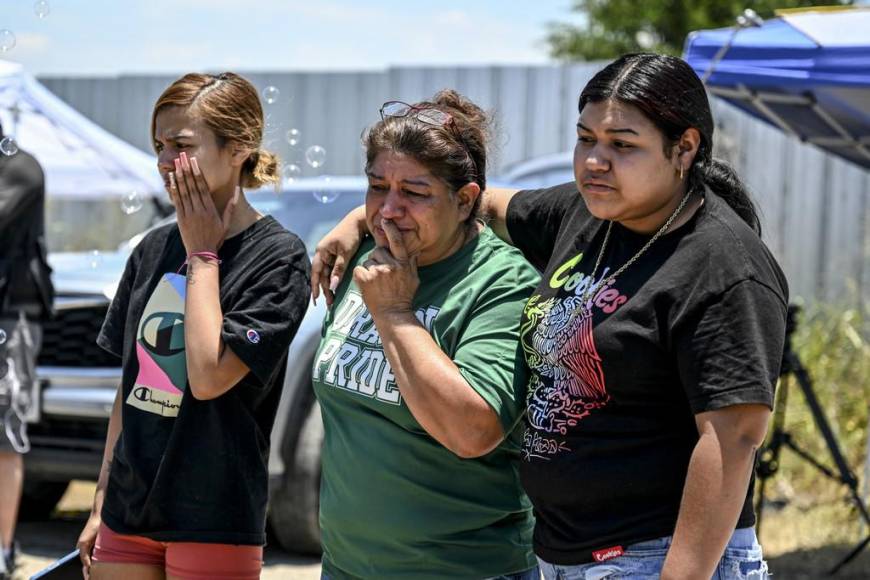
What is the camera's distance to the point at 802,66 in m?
4.91

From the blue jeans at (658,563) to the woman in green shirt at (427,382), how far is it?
0.32 metres

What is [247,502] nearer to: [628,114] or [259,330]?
[259,330]

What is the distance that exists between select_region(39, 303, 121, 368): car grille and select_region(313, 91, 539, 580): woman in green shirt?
3.48 metres

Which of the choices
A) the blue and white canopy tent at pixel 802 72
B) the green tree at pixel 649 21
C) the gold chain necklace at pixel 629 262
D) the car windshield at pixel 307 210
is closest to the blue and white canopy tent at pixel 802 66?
the blue and white canopy tent at pixel 802 72

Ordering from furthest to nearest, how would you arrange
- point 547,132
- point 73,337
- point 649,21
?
point 649,21 → point 547,132 → point 73,337

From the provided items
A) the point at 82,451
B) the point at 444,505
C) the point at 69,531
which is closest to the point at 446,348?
the point at 444,505

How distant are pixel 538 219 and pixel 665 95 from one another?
625mm

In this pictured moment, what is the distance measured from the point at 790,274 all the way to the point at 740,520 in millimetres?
7493

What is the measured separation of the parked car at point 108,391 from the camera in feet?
16.7

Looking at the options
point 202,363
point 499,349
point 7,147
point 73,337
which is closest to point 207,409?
point 202,363

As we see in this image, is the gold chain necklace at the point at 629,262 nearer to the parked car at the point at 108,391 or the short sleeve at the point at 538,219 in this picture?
the short sleeve at the point at 538,219

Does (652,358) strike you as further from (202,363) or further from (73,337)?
(73,337)

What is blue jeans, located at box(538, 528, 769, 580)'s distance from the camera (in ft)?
6.59

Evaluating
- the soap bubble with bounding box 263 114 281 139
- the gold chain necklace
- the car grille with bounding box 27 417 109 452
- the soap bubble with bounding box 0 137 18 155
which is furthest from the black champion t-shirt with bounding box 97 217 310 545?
the car grille with bounding box 27 417 109 452
